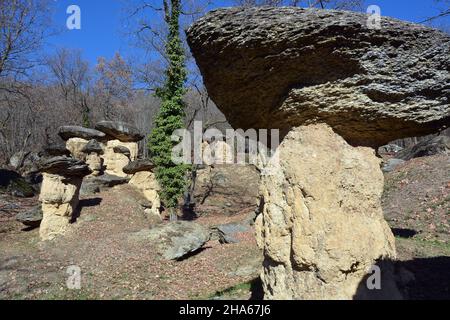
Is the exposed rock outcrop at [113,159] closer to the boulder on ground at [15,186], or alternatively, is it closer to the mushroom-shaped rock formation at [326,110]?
the boulder on ground at [15,186]

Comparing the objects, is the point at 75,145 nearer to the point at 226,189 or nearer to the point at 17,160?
the point at 226,189

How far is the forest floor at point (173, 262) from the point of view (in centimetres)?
737

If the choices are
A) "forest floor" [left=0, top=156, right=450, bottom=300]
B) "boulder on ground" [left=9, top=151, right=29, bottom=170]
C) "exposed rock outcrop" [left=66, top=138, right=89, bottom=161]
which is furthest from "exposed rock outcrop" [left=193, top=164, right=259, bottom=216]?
"boulder on ground" [left=9, top=151, right=29, bottom=170]

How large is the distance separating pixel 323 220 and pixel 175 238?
7.21m

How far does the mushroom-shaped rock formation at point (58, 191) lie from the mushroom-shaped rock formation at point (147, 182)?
531cm

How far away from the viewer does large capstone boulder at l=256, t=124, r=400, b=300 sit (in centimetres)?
454

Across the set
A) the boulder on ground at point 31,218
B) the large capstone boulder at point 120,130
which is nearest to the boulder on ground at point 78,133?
the large capstone boulder at point 120,130

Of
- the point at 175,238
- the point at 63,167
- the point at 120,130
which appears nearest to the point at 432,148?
the point at 175,238

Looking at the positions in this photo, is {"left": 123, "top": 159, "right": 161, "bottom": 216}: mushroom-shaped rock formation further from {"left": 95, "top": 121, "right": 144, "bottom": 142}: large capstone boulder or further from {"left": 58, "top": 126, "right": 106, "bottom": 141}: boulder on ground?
{"left": 58, "top": 126, "right": 106, "bottom": 141}: boulder on ground

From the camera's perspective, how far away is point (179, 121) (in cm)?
1827

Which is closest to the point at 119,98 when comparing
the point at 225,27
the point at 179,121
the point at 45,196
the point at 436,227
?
the point at 179,121

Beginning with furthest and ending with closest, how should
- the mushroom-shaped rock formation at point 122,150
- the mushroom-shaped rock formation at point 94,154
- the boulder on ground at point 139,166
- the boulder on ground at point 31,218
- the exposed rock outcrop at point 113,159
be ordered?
the exposed rock outcrop at point 113,159 < the mushroom-shaped rock formation at point 122,150 < the mushroom-shaped rock formation at point 94,154 < the boulder on ground at point 139,166 < the boulder on ground at point 31,218

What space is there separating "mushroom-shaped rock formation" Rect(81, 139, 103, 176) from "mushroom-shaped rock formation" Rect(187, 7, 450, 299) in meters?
17.0

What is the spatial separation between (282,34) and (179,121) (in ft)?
46.8
